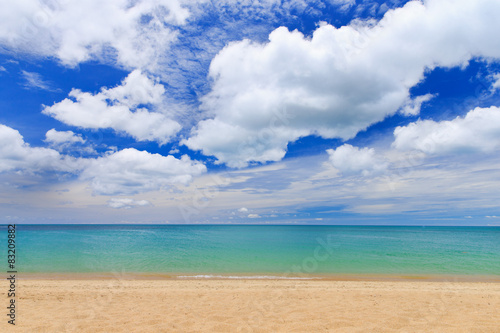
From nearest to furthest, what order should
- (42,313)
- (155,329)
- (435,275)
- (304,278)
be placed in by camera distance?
(155,329), (42,313), (304,278), (435,275)

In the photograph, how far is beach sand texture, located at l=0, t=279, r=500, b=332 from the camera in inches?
330

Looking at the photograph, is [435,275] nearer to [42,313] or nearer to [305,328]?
A: [305,328]

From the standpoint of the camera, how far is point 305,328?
8305mm

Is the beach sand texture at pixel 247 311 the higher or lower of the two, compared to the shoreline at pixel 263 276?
higher

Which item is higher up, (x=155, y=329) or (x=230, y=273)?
(x=155, y=329)

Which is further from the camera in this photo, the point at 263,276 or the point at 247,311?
the point at 263,276

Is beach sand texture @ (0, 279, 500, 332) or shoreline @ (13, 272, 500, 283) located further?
shoreline @ (13, 272, 500, 283)

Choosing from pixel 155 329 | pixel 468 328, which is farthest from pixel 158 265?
pixel 468 328

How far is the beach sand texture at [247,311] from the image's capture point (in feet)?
27.5

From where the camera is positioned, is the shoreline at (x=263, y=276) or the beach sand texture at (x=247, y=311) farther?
the shoreline at (x=263, y=276)

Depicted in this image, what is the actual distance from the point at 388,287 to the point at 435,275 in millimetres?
8587

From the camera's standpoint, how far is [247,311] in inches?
397

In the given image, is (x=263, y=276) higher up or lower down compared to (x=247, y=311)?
lower down

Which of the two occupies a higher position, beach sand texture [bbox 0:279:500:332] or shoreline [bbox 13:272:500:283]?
beach sand texture [bbox 0:279:500:332]
